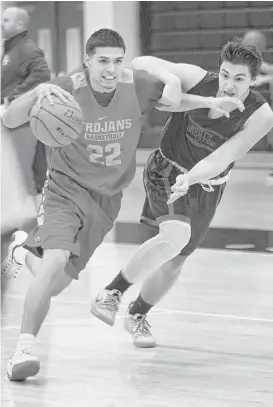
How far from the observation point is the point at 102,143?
424 centimetres

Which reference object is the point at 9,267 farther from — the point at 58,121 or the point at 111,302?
the point at 58,121

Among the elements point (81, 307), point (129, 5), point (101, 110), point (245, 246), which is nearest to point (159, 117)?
point (129, 5)

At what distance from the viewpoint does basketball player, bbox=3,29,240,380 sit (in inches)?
161

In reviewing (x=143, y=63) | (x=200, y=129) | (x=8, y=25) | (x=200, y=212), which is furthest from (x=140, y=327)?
(x=8, y=25)

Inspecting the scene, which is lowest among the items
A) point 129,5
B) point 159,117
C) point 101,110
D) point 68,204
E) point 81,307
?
point 159,117

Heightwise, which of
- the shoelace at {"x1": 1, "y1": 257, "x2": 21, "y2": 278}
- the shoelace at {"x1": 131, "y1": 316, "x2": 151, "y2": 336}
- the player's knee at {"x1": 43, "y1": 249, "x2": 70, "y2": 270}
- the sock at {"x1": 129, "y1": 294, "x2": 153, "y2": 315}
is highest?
the player's knee at {"x1": 43, "y1": 249, "x2": 70, "y2": 270}

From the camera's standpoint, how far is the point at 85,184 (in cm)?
423

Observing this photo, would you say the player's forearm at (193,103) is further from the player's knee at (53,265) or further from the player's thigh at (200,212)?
the player's knee at (53,265)

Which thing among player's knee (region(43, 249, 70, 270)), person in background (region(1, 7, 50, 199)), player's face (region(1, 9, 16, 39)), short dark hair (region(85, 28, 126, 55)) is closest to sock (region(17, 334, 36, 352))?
player's knee (region(43, 249, 70, 270))

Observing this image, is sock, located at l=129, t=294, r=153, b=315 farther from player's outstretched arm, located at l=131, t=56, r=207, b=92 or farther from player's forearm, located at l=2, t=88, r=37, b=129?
→ player's forearm, located at l=2, t=88, r=37, b=129

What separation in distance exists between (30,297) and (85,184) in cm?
56

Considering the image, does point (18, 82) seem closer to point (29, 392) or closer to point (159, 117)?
point (29, 392)

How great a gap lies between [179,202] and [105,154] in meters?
0.49

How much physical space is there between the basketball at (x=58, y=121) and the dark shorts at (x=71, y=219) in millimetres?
228
